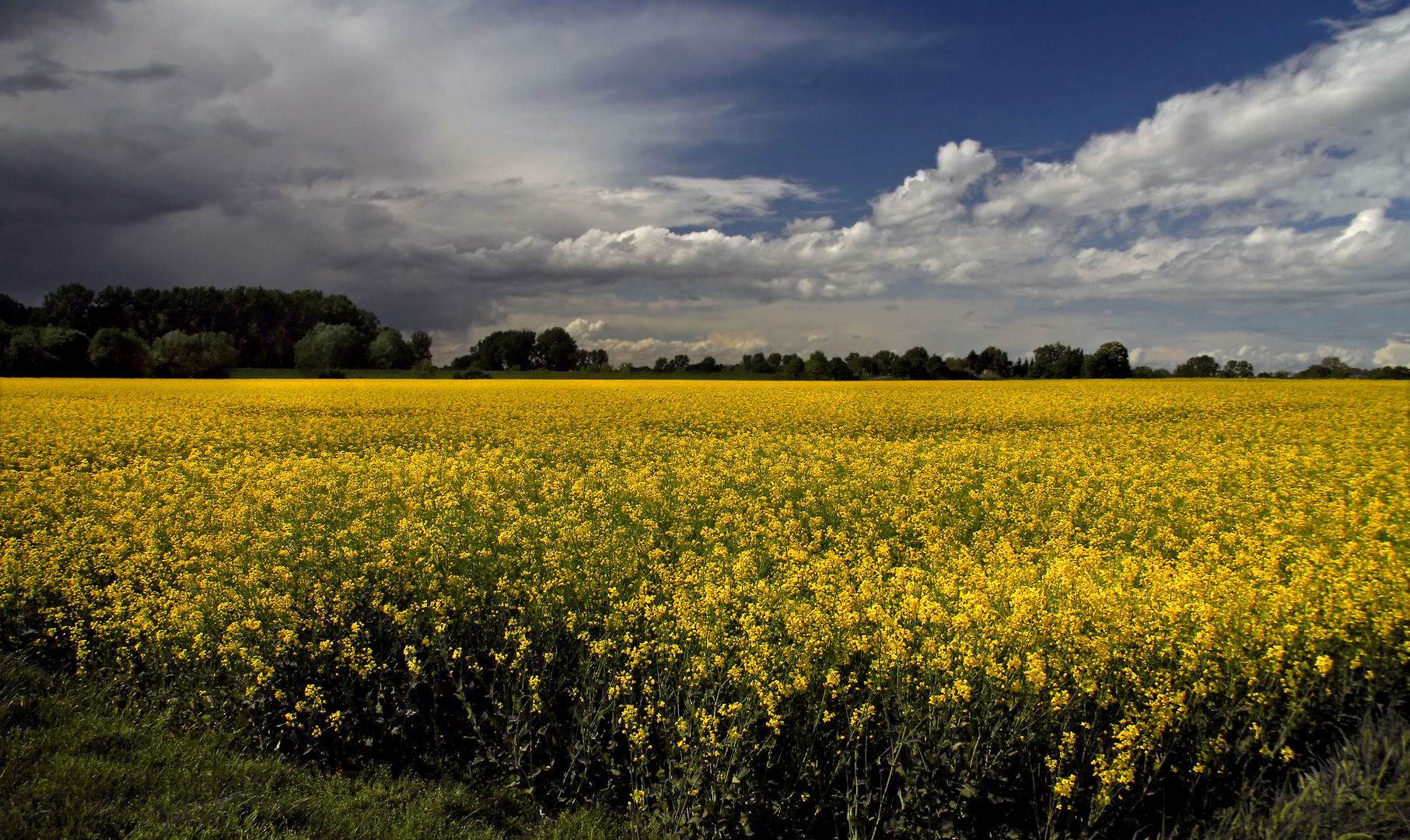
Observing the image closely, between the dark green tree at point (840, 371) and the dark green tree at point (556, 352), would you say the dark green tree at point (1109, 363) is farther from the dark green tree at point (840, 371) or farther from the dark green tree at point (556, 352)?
the dark green tree at point (556, 352)

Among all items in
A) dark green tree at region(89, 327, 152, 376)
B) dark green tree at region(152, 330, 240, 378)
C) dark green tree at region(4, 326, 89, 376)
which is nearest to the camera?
dark green tree at region(4, 326, 89, 376)

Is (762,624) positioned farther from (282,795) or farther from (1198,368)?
(1198,368)

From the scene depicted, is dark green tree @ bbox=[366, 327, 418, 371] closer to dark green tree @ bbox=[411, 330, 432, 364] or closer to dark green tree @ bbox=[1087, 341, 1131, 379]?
dark green tree @ bbox=[411, 330, 432, 364]

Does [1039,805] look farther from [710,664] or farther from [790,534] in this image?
[790,534]

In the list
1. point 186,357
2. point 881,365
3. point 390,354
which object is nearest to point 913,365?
point 881,365

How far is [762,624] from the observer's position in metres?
4.92

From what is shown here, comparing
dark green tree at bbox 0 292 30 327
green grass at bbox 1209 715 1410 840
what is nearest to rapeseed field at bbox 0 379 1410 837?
green grass at bbox 1209 715 1410 840

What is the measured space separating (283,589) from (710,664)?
3.99 metres

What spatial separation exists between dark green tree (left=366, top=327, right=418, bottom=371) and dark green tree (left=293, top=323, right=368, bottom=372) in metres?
1.27

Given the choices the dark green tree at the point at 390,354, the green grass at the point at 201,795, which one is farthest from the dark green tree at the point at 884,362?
the green grass at the point at 201,795

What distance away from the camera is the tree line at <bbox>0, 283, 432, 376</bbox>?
52.1 meters

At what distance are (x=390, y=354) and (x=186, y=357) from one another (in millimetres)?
15858

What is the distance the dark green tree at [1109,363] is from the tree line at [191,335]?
184 feet

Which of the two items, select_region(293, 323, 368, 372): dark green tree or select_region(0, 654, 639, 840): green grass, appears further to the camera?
select_region(293, 323, 368, 372): dark green tree
